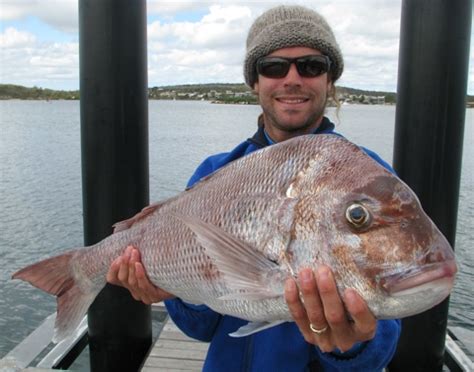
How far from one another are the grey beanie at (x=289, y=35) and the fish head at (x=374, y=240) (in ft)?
3.41

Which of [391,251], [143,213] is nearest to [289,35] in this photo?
[143,213]

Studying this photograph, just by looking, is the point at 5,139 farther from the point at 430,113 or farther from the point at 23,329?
the point at 430,113

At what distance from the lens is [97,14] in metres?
3.85

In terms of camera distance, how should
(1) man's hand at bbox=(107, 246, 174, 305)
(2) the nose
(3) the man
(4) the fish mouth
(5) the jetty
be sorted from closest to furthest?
(4) the fish mouth < (3) the man < (1) man's hand at bbox=(107, 246, 174, 305) < (2) the nose < (5) the jetty

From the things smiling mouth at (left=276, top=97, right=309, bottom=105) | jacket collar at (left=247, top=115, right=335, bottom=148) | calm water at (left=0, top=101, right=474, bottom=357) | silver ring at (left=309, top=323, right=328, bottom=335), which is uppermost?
smiling mouth at (left=276, top=97, right=309, bottom=105)

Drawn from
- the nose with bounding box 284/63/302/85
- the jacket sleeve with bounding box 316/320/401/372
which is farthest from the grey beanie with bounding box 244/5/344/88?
the jacket sleeve with bounding box 316/320/401/372

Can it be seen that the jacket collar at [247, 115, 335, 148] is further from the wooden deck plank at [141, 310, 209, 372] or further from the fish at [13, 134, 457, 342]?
the wooden deck plank at [141, 310, 209, 372]

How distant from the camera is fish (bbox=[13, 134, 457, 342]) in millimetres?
1611

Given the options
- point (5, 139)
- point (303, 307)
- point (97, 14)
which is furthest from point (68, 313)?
point (5, 139)

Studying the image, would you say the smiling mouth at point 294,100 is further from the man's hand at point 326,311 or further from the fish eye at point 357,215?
the man's hand at point 326,311

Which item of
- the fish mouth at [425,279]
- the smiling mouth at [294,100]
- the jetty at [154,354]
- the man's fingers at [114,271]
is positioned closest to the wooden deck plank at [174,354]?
the jetty at [154,354]

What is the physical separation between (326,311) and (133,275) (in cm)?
101

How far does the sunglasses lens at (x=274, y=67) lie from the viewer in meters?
2.59

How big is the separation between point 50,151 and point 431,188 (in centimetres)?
2365
